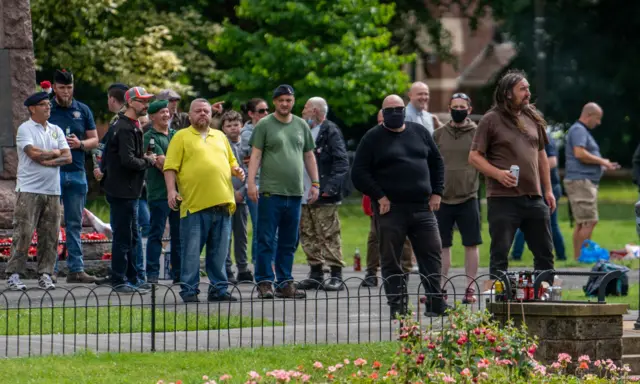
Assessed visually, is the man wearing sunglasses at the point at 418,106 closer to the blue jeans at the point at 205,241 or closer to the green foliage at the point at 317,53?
the blue jeans at the point at 205,241

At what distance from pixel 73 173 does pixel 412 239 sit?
3921mm

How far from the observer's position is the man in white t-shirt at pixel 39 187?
14.6 meters

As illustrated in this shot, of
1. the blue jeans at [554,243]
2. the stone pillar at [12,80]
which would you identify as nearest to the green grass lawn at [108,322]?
the stone pillar at [12,80]

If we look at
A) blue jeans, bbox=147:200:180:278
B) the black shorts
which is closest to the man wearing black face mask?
the black shorts

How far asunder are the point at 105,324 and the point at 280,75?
30220mm

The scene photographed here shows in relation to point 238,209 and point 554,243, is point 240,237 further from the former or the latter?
point 554,243

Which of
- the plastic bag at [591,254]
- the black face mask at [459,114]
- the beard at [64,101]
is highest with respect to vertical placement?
the beard at [64,101]

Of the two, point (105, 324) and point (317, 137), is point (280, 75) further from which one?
point (105, 324)

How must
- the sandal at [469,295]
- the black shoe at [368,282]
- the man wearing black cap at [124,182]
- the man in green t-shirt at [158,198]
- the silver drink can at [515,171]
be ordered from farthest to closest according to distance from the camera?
the man in green t-shirt at [158,198] < the man wearing black cap at [124,182] < the silver drink can at [515,171] < the black shoe at [368,282] < the sandal at [469,295]

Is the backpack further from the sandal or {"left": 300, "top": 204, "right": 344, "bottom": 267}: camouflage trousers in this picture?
{"left": 300, "top": 204, "right": 344, "bottom": 267}: camouflage trousers

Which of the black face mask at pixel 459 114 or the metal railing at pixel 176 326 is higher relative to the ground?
the black face mask at pixel 459 114

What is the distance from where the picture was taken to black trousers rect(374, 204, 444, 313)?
1312 cm

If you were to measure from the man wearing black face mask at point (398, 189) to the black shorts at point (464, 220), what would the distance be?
1.48 metres

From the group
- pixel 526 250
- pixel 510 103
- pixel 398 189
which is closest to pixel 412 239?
pixel 398 189
